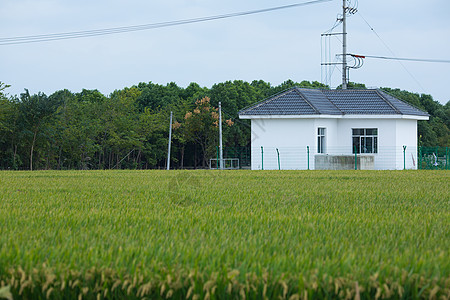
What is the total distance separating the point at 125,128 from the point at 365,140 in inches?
806

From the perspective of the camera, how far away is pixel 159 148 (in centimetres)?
4384

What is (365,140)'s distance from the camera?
27672 millimetres

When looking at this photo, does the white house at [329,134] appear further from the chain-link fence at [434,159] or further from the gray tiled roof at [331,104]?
the chain-link fence at [434,159]

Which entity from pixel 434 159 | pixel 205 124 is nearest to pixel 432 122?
pixel 205 124

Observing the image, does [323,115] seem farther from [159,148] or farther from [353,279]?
[353,279]

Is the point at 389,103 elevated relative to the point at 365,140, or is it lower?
elevated

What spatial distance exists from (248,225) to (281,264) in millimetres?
1630

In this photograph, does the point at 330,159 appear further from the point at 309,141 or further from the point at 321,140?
the point at 321,140

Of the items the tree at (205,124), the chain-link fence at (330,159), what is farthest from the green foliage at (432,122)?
the chain-link fence at (330,159)

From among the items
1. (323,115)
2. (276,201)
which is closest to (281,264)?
(276,201)

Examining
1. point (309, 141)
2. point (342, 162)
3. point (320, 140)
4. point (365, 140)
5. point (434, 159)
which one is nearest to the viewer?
point (342, 162)

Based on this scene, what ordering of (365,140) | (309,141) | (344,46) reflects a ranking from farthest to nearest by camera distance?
1. (344,46)
2. (365,140)
3. (309,141)

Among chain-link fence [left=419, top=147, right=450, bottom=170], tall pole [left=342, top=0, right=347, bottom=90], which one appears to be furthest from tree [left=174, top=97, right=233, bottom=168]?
chain-link fence [left=419, top=147, right=450, bottom=170]

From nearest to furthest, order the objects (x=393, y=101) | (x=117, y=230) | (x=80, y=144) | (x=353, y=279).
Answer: (x=353, y=279)
(x=117, y=230)
(x=393, y=101)
(x=80, y=144)
